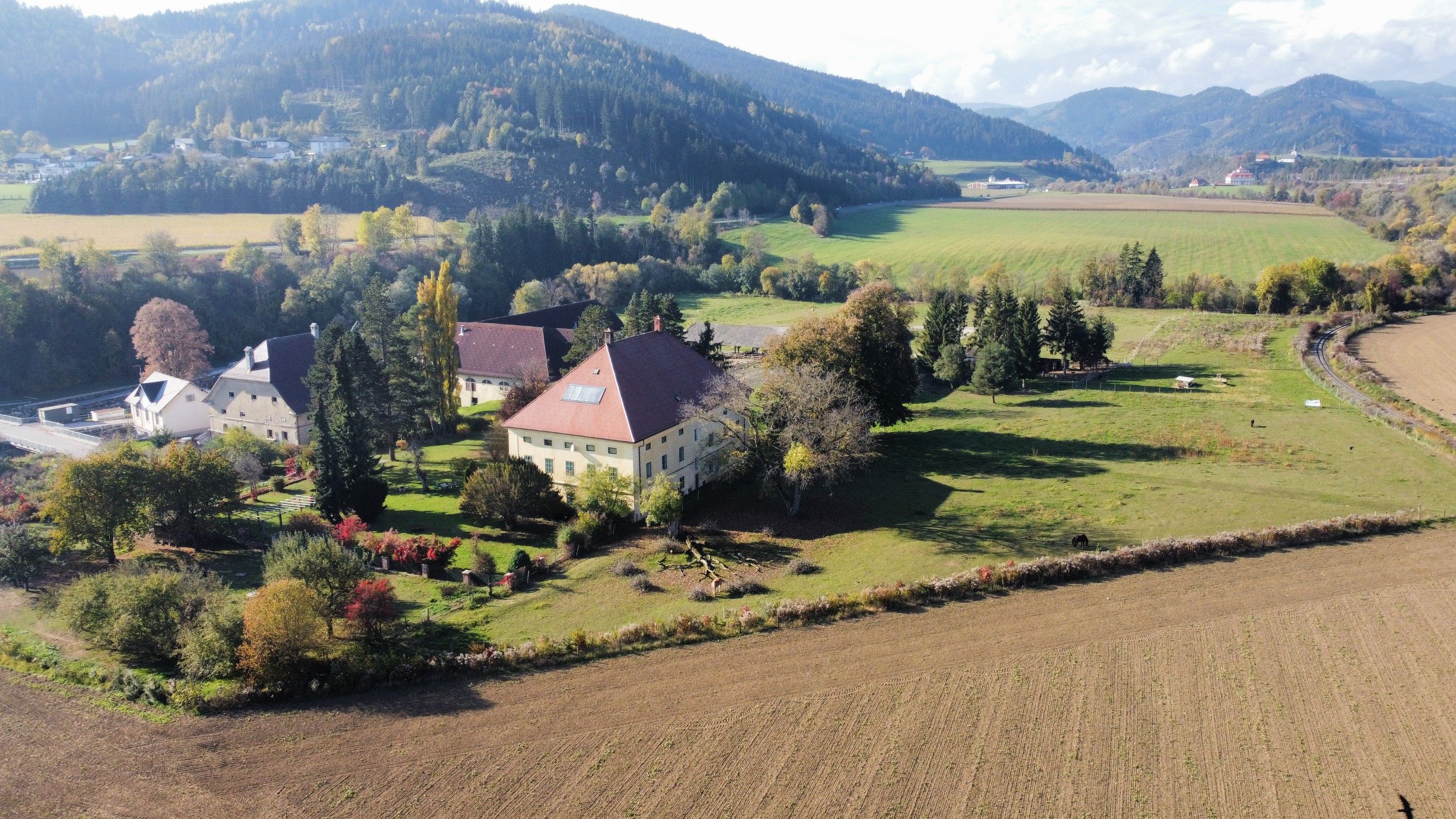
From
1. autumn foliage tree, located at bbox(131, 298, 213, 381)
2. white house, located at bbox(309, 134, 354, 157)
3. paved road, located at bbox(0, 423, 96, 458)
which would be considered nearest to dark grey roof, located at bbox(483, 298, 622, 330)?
autumn foliage tree, located at bbox(131, 298, 213, 381)

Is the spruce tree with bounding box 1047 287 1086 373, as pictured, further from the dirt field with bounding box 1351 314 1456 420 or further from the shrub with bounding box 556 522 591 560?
the shrub with bounding box 556 522 591 560

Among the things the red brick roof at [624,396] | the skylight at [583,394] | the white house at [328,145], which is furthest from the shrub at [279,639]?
the white house at [328,145]

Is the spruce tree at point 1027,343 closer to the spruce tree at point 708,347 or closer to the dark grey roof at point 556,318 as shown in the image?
the spruce tree at point 708,347

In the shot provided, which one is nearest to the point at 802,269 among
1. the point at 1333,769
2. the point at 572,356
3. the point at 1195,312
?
the point at 1195,312

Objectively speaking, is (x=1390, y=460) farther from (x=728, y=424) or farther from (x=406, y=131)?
(x=406, y=131)

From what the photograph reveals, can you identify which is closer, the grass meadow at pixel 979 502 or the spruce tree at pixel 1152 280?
the grass meadow at pixel 979 502

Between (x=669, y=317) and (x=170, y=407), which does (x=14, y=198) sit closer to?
(x=170, y=407)
